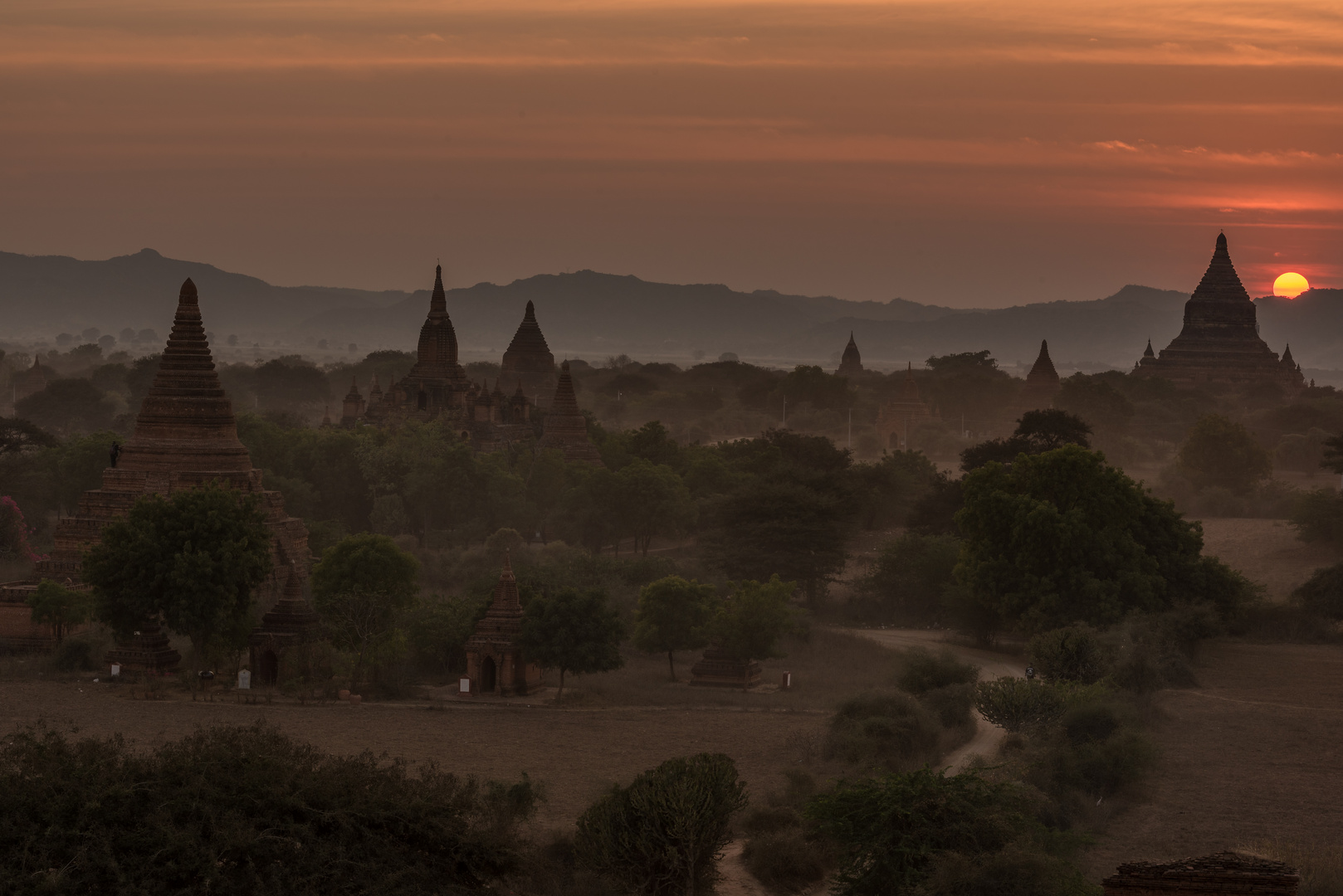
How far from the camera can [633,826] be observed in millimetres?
22062

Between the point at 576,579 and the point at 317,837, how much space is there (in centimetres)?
2649

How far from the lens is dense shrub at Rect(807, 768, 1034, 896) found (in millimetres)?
21219

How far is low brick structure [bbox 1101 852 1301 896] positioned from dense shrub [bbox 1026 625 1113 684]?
1808 cm

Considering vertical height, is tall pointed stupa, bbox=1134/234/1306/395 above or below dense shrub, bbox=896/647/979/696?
above

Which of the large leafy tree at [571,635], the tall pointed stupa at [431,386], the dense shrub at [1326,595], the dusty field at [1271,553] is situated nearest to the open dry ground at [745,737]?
the large leafy tree at [571,635]

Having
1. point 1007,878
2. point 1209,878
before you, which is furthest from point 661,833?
point 1209,878

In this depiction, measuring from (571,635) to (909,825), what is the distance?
1434cm

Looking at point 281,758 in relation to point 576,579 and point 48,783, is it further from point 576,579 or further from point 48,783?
point 576,579

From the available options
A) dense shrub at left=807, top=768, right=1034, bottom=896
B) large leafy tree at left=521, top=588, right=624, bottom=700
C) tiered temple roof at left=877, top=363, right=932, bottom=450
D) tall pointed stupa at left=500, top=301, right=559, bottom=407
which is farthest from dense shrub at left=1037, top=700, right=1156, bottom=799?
tiered temple roof at left=877, top=363, right=932, bottom=450

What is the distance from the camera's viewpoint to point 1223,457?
73812mm

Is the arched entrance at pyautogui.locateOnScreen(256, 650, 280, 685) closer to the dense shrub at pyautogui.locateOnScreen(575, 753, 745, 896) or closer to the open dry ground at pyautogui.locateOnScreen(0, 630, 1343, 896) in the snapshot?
the open dry ground at pyautogui.locateOnScreen(0, 630, 1343, 896)

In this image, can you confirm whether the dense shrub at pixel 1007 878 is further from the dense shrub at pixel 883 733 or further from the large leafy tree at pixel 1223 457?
the large leafy tree at pixel 1223 457

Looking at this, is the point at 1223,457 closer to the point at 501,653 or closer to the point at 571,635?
the point at 571,635

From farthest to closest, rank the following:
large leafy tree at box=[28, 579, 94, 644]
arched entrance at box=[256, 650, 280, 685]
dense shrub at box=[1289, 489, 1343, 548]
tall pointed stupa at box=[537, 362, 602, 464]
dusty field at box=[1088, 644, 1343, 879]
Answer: tall pointed stupa at box=[537, 362, 602, 464] → dense shrub at box=[1289, 489, 1343, 548] → large leafy tree at box=[28, 579, 94, 644] → arched entrance at box=[256, 650, 280, 685] → dusty field at box=[1088, 644, 1343, 879]
